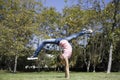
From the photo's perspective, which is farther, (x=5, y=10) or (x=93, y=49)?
(x=93, y=49)

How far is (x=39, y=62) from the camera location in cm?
5766

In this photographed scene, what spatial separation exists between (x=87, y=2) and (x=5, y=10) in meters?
13.5

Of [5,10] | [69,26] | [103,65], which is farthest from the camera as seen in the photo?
[103,65]

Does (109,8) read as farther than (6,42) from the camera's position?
No

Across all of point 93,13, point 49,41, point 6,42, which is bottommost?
point 49,41

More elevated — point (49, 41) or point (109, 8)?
point (109, 8)

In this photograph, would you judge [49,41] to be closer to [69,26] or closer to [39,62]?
[69,26]

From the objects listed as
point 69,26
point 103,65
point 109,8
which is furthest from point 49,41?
point 103,65

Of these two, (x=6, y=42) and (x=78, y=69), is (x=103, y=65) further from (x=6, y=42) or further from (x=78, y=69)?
(x=6, y=42)

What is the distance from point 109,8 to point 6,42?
45.9 ft

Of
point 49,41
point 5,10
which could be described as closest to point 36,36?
point 5,10

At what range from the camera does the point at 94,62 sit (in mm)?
52438

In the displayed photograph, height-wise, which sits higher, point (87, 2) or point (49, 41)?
point (87, 2)

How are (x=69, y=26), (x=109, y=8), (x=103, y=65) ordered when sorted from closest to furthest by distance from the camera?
1. (x=109, y=8)
2. (x=69, y=26)
3. (x=103, y=65)
